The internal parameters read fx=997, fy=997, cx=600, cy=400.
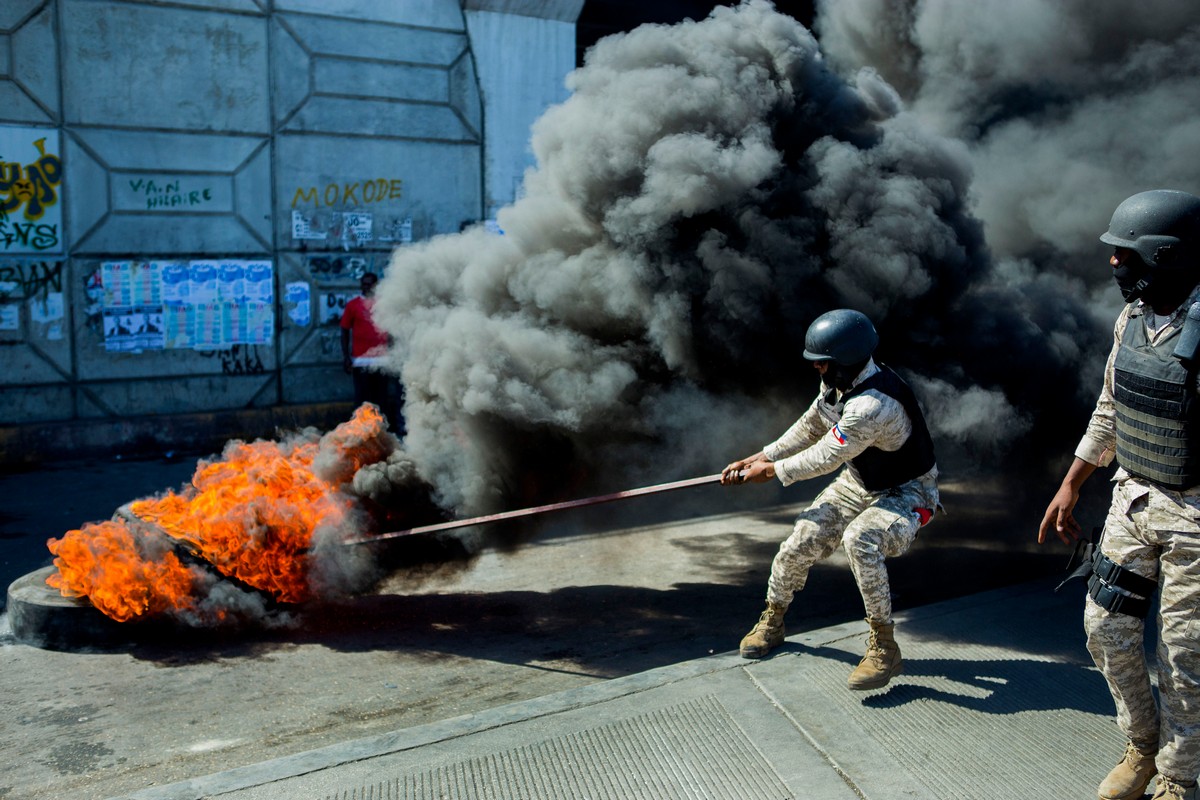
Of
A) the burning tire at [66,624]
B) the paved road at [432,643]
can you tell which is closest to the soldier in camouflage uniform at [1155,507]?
the paved road at [432,643]

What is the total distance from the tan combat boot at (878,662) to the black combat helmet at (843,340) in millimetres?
1107

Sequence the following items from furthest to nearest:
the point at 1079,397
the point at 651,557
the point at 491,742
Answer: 1. the point at 651,557
2. the point at 1079,397
3. the point at 491,742

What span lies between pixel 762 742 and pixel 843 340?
5.45 ft

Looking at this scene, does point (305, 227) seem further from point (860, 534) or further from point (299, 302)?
point (860, 534)

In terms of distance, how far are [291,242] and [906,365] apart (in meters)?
7.85

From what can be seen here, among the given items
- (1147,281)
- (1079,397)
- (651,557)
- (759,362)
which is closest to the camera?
(1147,281)

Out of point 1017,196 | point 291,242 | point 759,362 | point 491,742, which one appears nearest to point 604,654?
point 491,742

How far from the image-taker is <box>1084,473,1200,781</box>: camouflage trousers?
Answer: 9.71 feet

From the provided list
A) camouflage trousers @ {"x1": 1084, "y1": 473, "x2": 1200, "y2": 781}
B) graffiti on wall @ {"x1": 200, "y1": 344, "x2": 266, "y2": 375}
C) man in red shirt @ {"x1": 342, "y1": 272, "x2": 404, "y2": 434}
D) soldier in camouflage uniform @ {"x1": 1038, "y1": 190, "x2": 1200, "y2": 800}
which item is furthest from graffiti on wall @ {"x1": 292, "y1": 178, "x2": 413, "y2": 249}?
camouflage trousers @ {"x1": 1084, "y1": 473, "x2": 1200, "y2": 781}

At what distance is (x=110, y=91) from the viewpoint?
1031 centimetres

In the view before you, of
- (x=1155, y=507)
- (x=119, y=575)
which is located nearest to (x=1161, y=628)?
(x=1155, y=507)

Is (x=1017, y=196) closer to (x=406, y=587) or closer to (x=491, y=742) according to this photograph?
(x=406, y=587)

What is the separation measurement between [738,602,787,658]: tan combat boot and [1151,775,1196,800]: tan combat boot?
5.44ft

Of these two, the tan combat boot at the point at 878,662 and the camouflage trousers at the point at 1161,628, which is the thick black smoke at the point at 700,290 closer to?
the tan combat boot at the point at 878,662
